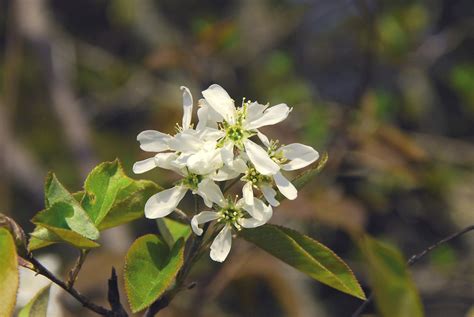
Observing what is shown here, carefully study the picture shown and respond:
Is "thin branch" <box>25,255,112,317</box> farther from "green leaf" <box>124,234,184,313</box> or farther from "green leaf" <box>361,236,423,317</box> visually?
"green leaf" <box>361,236,423,317</box>

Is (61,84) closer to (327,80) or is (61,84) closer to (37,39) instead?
(37,39)

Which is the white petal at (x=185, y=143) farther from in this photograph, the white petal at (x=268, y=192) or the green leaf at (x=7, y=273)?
the green leaf at (x=7, y=273)

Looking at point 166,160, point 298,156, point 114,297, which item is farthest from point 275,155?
point 114,297

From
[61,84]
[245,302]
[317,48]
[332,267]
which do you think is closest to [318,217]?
[245,302]

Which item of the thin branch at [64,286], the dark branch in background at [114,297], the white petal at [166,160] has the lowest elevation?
the thin branch at [64,286]

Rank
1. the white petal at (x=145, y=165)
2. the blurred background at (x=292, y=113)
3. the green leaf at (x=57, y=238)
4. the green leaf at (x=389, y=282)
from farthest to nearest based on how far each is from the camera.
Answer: the blurred background at (x=292, y=113) < the white petal at (x=145, y=165) < the green leaf at (x=57, y=238) < the green leaf at (x=389, y=282)

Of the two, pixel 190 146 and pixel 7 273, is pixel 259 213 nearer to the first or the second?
pixel 190 146

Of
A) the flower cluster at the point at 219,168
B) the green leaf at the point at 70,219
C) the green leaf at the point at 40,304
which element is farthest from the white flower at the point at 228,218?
the green leaf at the point at 40,304

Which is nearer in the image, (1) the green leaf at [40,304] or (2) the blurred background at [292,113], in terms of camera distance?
(1) the green leaf at [40,304]
